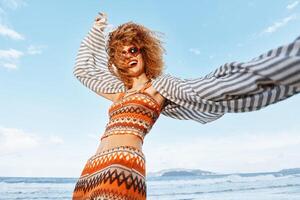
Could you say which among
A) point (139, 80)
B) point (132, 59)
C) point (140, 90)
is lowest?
point (140, 90)

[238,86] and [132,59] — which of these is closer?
[238,86]

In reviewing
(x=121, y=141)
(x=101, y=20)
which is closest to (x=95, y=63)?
(x=101, y=20)

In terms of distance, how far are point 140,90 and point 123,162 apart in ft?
1.93

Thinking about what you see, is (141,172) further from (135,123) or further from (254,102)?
(254,102)

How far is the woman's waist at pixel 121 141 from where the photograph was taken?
6.30 feet

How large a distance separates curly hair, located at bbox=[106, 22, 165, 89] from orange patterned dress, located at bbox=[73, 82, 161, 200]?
0.27 metres

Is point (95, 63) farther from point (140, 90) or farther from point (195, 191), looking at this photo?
point (195, 191)

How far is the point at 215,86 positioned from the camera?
5.04 ft

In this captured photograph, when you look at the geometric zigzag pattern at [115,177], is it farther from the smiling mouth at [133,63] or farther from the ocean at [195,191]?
the ocean at [195,191]

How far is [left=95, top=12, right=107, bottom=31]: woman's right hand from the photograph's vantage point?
2816 millimetres

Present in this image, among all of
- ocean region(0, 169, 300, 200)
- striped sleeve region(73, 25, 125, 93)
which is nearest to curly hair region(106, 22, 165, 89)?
striped sleeve region(73, 25, 125, 93)

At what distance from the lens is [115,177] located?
5.52ft

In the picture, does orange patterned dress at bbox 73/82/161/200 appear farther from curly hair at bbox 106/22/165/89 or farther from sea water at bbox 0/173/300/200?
sea water at bbox 0/173/300/200

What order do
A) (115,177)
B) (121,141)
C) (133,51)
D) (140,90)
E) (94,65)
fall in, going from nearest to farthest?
1. (115,177)
2. (121,141)
3. (140,90)
4. (133,51)
5. (94,65)
